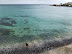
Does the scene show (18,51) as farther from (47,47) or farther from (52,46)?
(52,46)

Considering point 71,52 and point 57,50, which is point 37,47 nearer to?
point 57,50

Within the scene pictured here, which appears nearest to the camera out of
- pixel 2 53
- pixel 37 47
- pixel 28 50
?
pixel 2 53

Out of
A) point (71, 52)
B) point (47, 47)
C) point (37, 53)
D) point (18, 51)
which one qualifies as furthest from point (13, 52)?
point (71, 52)

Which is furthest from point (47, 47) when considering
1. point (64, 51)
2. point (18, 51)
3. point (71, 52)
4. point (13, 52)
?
point (13, 52)

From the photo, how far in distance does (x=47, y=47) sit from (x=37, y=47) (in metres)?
1.79

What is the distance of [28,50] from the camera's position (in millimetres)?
9961

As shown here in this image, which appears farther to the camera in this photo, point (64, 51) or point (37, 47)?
point (37, 47)

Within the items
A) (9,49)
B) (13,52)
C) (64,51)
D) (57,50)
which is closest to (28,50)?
(13,52)

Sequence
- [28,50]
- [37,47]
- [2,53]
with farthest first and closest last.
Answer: [37,47] → [28,50] → [2,53]

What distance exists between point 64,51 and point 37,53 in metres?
4.37

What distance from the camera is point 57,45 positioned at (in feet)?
36.8

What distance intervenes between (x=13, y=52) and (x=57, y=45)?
7819 millimetres

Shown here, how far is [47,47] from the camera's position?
1069cm

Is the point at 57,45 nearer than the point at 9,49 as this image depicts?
No
